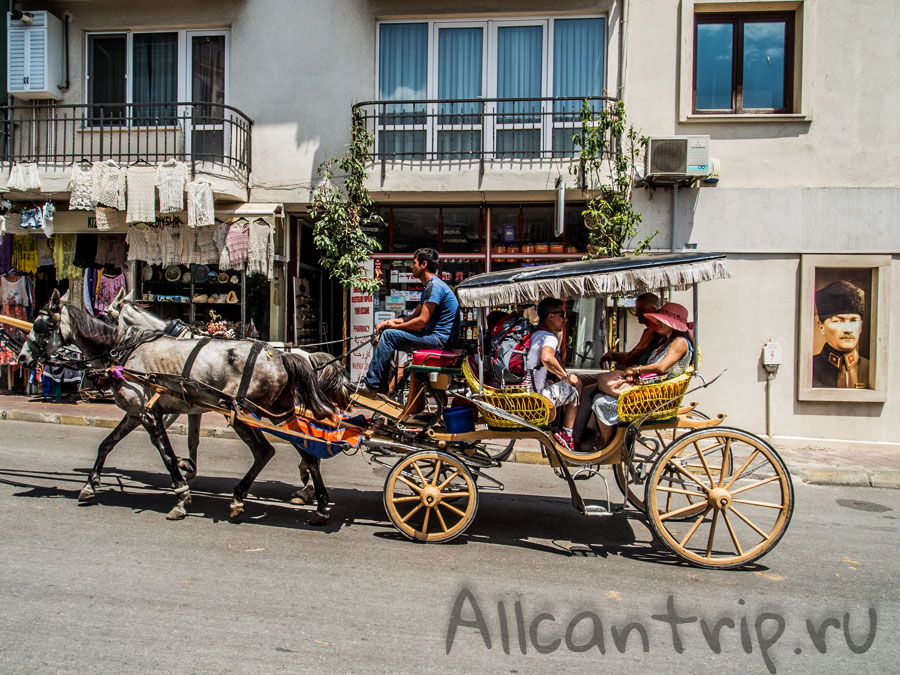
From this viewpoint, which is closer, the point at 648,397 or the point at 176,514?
the point at 648,397

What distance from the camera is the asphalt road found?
132 inches

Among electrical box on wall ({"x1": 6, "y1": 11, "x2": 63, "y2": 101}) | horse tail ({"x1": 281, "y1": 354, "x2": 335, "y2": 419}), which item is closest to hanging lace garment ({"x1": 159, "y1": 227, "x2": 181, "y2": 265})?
electrical box on wall ({"x1": 6, "y1": 11, "x2": 63, "y2": 101})

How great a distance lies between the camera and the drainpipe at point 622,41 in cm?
1087

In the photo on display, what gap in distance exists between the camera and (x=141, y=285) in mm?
11977

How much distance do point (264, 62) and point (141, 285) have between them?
474cm

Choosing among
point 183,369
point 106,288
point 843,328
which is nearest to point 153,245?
point 106,288

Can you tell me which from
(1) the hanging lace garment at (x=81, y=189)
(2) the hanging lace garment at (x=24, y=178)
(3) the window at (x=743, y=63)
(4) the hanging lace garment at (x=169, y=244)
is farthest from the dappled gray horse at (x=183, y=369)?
(3) the window at (x=743, y=63)

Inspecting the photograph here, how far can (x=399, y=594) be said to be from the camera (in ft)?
13.3

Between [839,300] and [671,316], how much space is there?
7096mm

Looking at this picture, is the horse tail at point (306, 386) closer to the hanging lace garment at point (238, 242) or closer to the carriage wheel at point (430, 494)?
the carriage wheel at point (430, 494)

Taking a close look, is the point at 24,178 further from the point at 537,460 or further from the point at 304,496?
the point at 537,460

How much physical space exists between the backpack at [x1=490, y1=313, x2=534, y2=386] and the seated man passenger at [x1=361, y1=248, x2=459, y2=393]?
2.23 feet

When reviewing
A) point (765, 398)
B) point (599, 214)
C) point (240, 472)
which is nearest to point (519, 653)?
point (240, 472)

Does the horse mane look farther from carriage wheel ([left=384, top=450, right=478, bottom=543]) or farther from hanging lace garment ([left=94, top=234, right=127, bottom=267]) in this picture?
hanging lace garment ([left=94, top=234, right=127, bottom=267])
